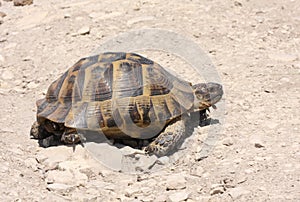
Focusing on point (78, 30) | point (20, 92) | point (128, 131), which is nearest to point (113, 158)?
point (128, 131)

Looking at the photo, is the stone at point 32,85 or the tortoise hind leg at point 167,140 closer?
the tortoise hind leg at point 167,140

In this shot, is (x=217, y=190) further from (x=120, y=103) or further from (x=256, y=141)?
(x=120, y=103)

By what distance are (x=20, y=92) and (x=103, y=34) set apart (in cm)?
202

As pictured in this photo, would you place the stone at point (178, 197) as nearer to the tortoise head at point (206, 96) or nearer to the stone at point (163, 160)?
the stone at point (163, 160)

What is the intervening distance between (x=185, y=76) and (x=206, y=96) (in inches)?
51.0

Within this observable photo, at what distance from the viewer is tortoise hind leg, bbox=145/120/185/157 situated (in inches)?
226

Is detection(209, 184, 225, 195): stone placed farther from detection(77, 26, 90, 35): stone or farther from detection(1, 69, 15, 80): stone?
detection(77, 26, 90, 35): stone

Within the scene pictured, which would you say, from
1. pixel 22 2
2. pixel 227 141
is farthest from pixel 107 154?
pixel 22 2

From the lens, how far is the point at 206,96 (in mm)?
6328

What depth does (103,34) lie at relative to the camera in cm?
912

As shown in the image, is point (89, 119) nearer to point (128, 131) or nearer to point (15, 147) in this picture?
point (128, 131)

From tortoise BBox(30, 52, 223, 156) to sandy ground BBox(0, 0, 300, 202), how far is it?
28 centimetres

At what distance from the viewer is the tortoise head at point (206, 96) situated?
6.32 metres

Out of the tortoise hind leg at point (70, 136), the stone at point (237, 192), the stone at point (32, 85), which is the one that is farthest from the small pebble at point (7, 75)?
the stone at point (237, 192)
